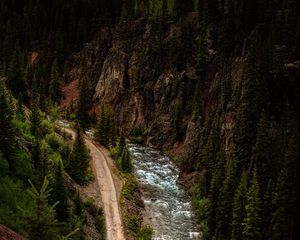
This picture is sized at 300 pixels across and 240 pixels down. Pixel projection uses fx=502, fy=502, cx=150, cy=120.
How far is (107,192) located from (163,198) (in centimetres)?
884

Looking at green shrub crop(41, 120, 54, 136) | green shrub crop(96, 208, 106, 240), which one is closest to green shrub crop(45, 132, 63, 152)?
green shrub crop(41, 120, 54, 136)

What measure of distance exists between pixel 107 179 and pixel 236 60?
32.3 meters

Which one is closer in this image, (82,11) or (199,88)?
(199,88)

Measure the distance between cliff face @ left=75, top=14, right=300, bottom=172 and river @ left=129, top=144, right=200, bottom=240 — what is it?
407 centimetres

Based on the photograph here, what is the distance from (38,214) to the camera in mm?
24734

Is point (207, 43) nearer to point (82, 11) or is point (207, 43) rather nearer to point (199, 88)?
point (199, 88)

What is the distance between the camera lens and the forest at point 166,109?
154 ft

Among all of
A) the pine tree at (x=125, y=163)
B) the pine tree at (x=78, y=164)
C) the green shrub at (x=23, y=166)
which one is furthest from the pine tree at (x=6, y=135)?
the pine tree at (x=125, y=163)

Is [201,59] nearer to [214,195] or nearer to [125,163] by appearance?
[125,163]

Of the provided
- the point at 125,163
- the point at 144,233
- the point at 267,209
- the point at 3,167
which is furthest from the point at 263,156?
the point at 3,167

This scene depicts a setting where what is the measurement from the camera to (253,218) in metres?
48.4

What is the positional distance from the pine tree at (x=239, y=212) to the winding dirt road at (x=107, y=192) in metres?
12.1

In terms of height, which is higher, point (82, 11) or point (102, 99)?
point (82, 11)

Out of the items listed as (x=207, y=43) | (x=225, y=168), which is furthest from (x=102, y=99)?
(x=225, y=168)
